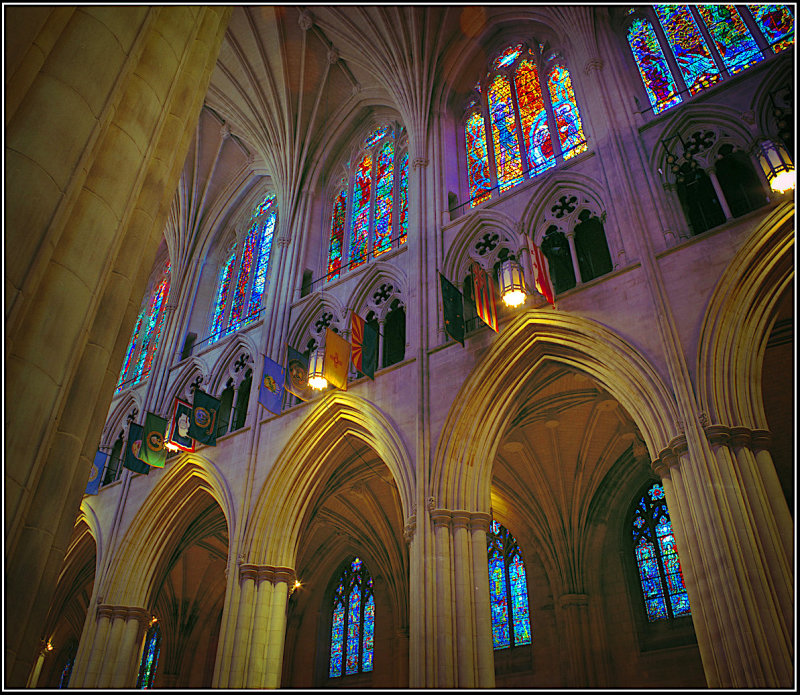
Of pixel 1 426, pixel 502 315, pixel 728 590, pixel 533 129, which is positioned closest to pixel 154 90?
pixel 1 426

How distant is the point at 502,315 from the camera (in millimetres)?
10727

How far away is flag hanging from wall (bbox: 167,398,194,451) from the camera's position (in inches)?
535

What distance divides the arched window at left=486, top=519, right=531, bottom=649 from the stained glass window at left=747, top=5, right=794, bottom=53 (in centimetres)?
1102

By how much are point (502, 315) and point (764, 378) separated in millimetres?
5210

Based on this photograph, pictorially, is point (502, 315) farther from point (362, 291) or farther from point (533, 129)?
point (533, 129)

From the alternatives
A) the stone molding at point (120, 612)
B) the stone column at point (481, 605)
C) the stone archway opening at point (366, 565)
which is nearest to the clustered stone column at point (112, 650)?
the stone molding at point (120, 612)

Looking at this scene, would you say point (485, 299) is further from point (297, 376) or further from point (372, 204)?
point (372, 204)

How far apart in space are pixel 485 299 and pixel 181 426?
23.8ft

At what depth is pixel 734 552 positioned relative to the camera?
22.6 feet

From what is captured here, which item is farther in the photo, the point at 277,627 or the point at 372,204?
the point at 372,204

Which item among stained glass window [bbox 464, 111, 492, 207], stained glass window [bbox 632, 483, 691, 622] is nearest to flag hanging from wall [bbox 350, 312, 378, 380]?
stained glass window [bbox 464, 111, 492, 207]

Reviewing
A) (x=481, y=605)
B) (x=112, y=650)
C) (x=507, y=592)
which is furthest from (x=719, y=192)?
(x=112, y=650)

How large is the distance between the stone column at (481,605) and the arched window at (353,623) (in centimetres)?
858

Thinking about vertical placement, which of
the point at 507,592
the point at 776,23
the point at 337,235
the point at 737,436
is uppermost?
the point at 337,235
